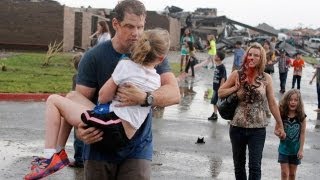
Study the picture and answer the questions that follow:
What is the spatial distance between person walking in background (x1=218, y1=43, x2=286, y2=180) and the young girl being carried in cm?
257

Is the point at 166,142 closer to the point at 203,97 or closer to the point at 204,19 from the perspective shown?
the point at 203,97

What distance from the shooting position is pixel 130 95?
3.68 m

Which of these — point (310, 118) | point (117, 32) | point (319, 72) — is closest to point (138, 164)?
point (117, 32)

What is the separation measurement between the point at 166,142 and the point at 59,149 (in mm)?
6172

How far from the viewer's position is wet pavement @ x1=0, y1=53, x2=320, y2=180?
26.2 feet

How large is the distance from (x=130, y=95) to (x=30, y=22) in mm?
27257

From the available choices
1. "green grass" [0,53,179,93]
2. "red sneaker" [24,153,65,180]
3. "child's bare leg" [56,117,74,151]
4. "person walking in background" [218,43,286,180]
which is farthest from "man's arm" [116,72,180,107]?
"green grass" [0,53,179,93]

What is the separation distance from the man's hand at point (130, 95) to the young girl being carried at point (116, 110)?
34mm

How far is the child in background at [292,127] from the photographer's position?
688 centimetres

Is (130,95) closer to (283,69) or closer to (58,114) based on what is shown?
(58,114)

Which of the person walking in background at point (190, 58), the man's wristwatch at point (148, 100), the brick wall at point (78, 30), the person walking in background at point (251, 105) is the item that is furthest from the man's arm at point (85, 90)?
the brick wall at point (78, 30)

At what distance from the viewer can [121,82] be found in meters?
3.72

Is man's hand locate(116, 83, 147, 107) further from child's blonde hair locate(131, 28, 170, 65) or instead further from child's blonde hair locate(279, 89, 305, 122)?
child's blonde hair locate(279, 89, 305, 122)

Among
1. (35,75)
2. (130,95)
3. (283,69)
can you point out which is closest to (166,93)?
(130,95)
